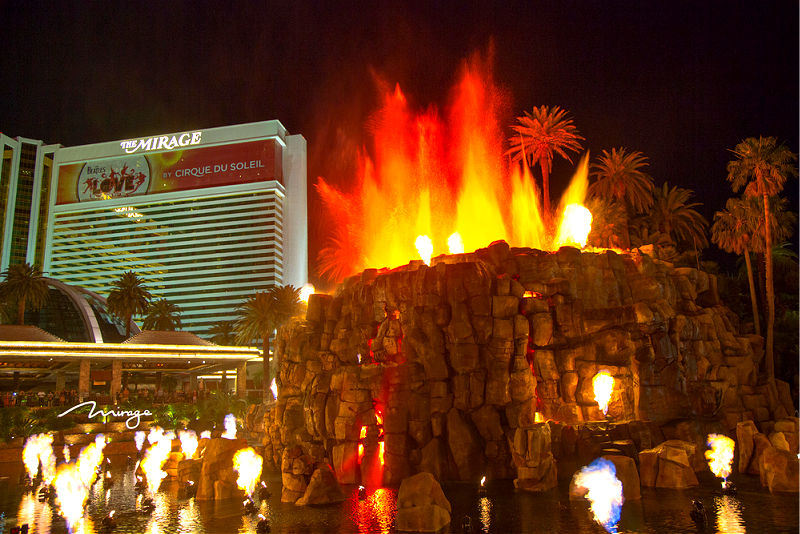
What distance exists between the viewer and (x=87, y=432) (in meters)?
50.0

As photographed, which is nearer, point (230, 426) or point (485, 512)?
point (485, 512)

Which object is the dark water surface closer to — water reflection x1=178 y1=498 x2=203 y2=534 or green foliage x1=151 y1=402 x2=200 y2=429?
water reflection x1=178 y1=498 x2=203 y2=534

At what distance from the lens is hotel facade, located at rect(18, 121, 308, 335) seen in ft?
543

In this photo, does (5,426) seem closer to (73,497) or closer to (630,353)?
(73,497)

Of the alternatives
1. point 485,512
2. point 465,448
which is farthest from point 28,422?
point 485,512

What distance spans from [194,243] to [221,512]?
15314 centimetres

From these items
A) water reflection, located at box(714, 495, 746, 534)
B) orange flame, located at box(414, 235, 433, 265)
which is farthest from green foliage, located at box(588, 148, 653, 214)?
water reflection, located at box(714, 495, 746, 534)

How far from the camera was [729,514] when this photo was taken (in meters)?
23.1

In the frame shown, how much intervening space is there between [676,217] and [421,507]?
53.0 meters

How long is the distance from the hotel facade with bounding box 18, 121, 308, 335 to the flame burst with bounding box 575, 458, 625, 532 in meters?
142

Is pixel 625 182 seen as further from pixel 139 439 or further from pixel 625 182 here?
pixel 139 439

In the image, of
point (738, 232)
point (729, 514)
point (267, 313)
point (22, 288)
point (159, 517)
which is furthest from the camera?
point (22, 288)

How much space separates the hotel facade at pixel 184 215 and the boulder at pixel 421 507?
143997 mm

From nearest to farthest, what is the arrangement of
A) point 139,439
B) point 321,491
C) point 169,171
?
point 321,491 → point 139,439 → point 169,171
